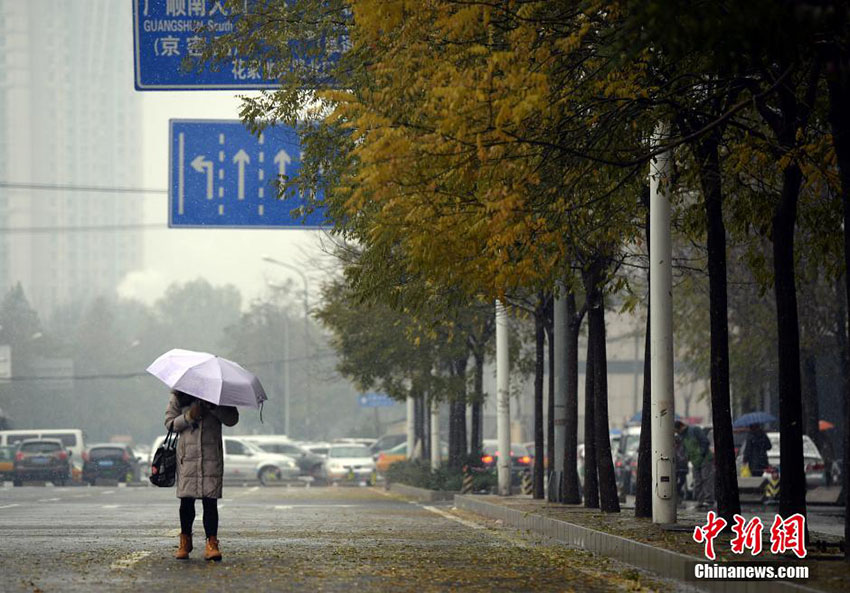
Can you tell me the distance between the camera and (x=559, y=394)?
26.6 meters

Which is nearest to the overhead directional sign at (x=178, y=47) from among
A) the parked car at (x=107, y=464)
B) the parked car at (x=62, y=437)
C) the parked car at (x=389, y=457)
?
the parked car at (x=107, y=464)

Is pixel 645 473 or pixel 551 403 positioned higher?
pixel 551 403

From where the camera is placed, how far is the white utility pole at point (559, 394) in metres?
26.0

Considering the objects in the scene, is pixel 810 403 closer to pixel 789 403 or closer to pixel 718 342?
pixel 718 342

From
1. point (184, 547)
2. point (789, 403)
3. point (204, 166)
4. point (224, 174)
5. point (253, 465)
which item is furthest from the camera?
point (253, 465)

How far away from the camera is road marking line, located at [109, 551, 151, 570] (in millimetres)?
13062

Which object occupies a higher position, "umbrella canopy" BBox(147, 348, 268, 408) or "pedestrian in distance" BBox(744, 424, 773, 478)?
"umbrella canopy" BBox(147, 348, 268, 408)

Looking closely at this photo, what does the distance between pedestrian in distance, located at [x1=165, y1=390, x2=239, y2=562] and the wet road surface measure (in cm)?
60

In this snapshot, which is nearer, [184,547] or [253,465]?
[184,547]

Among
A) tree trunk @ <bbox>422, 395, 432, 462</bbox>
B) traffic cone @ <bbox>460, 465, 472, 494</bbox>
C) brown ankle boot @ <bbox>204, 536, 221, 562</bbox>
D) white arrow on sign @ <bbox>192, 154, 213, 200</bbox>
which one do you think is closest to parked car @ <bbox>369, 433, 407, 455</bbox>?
tree trunk @ <bbox>422, 395, 432, 462</bbox>

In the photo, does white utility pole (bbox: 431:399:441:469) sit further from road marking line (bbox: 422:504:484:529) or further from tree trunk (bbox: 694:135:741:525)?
tree trunk (bbox: 694:135:741:525)

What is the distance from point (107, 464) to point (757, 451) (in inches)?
1226

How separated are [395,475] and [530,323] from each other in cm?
826
